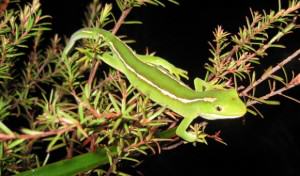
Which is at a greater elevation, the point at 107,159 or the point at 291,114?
the point at 107,159

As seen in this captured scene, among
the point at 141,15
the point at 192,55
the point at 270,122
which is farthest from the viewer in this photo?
the point at 141,15

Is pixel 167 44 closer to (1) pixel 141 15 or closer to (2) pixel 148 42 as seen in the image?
(2) pixel 148 42

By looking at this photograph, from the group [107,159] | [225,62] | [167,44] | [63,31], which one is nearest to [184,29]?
[167,44]

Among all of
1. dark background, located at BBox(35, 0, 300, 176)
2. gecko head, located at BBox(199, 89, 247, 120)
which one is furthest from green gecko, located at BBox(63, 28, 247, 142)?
dark background, located at BBox(35, 0, 300, 176)

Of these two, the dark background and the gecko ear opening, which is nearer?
the gecko ear opening

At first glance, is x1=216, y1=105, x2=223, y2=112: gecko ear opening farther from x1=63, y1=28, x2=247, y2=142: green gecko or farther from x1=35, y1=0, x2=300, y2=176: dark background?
x1=35, y1=0, x2=300, y2=176: dark background

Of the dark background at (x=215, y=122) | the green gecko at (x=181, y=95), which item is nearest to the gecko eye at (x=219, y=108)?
the green gecko at (x=181, y=95)
